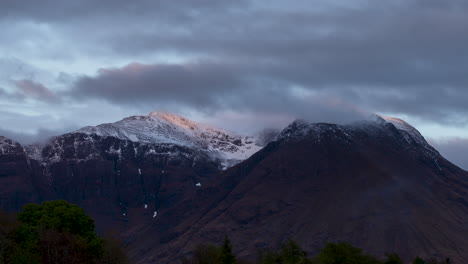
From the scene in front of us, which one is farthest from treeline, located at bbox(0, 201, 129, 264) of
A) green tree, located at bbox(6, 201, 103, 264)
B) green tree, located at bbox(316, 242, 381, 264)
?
green tree, located at bbox(316, 242, 381, 264)

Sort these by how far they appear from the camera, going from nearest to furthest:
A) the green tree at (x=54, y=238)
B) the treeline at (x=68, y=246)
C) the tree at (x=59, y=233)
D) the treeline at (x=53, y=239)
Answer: the treeline at (x=68, y=246) → the treeline at (x=53, y=239) → the green tree at (x=54, y=238) → the tree at (x=59, y=233)

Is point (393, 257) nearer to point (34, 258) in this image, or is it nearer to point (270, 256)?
point (270, 256)

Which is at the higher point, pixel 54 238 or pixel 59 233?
pixel 59 233

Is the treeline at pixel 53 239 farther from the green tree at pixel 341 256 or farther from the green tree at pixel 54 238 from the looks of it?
the green tree at pixel 341 256

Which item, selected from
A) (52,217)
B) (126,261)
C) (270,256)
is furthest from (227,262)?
(52,217)

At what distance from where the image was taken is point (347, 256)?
485 ft

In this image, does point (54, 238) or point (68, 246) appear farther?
point (54, 238)

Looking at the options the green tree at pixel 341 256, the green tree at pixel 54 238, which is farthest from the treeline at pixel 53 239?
the green tree at pixel 341 256

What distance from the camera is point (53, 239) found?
17150 centimetres

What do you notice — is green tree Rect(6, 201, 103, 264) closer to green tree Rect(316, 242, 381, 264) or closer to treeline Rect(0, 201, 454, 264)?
treeline Rect(0, 201, 454, 264)

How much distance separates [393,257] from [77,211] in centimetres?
6550

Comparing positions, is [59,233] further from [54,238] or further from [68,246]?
[68,246]

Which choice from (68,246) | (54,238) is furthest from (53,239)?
(68,246)

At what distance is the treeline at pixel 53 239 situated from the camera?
A: 166m
